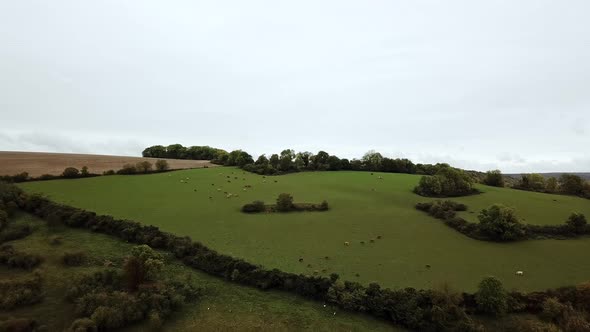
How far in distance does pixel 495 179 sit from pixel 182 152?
86326 mm

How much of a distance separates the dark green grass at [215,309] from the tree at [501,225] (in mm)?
20120

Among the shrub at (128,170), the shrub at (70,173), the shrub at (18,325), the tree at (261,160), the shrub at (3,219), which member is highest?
the tree at (261,160)

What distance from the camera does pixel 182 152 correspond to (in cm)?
10206

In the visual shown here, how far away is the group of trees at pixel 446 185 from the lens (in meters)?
52.5

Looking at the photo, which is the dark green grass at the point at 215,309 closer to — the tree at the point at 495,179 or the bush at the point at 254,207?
Answer: the bush at the point at 254,207

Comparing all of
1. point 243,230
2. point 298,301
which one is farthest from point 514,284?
point 243,230

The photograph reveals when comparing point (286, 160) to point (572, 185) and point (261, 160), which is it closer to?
point (261, 160)

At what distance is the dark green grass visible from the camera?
2372 cm

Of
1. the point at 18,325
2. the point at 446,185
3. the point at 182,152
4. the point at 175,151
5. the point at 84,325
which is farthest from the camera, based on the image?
the point at 175,151

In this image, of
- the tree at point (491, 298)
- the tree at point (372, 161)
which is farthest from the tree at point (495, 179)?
the tree at point (491, 298)

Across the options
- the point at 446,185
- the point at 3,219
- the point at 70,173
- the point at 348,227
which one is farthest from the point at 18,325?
the point at 446,185

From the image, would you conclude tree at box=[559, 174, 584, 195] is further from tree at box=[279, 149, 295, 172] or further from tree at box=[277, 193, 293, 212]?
tree at box=[279, 149, 295, 172]

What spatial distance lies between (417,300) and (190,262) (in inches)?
835

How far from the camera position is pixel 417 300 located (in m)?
24.2
